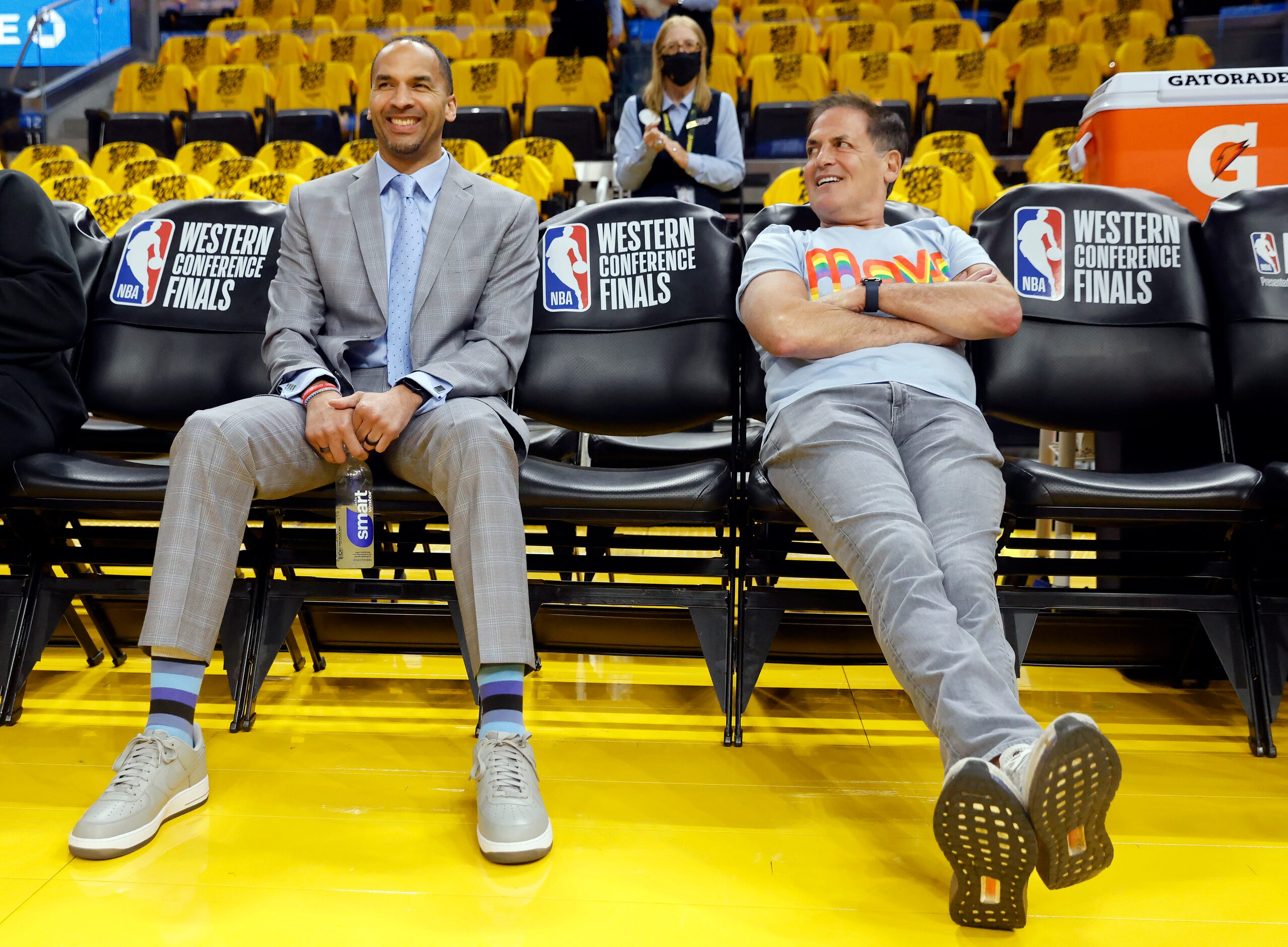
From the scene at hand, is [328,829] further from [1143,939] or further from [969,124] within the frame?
[969,124]

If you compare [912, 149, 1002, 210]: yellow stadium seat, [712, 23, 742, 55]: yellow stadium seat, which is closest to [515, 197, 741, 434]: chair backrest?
[912, 149, 1002, 210]: yellow stadium seat

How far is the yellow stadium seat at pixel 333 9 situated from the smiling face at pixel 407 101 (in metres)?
8.11

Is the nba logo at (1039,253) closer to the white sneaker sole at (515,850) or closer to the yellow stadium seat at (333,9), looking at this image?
the white sneaker sole at (515,850)

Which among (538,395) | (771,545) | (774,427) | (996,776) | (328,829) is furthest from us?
(538,395)

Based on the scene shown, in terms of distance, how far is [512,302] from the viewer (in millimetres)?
1985

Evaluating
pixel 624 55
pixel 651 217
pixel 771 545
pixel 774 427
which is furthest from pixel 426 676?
pixel 624 55

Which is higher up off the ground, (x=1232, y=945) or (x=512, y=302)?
(x=512, y=302)

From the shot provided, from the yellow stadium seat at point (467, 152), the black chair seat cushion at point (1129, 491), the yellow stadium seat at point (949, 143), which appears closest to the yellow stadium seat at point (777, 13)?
the yellow stadium seat at point (949, 143)

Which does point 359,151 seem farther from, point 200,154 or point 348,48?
point 348,48

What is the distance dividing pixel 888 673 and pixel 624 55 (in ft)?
19.4

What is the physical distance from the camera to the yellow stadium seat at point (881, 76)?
657 cm

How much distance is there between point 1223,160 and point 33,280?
2934 mm

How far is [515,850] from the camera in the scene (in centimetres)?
137

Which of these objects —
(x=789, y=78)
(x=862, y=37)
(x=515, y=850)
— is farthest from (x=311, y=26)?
(x=515, y=850)
